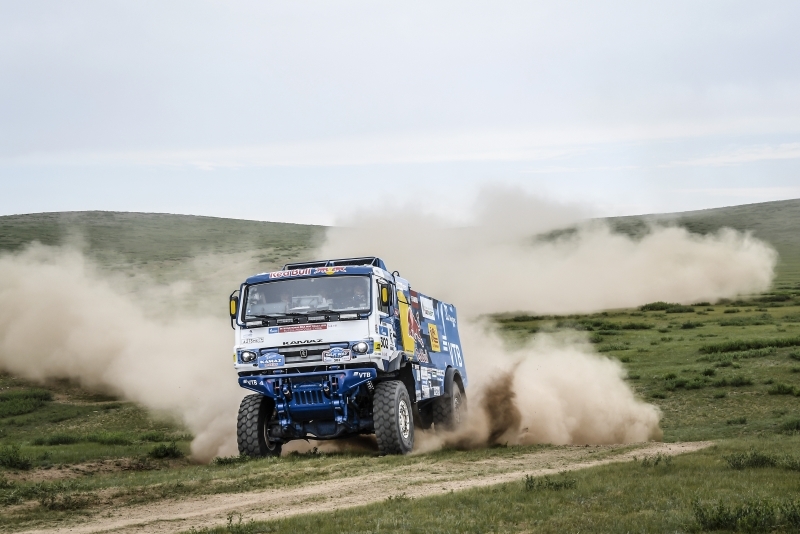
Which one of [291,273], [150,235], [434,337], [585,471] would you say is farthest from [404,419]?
[150,235]

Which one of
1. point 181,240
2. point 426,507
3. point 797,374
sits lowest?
point 797,374

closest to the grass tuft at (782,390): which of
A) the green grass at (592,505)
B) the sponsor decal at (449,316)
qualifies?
the sponsor decal at (449,316)

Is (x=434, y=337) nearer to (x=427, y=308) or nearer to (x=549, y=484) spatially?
(x=427, y=308)

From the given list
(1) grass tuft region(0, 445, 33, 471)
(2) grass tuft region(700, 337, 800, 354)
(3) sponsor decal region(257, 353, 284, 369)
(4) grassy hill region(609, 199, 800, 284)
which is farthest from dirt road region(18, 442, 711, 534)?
(4) grassy hill region(609, 199, 800, 284)

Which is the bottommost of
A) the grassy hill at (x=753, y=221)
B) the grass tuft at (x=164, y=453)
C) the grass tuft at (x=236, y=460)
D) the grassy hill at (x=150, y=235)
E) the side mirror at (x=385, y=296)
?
the grass tuft at (x=164, y=453)

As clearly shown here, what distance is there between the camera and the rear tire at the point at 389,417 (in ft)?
62.5

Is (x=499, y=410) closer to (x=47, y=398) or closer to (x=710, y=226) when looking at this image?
(x=47, y=398)

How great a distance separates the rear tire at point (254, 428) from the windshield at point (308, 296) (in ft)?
6.56

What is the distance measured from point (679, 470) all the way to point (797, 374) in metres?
20.6

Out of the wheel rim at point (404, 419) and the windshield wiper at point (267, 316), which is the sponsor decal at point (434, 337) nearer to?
the wheel rim at point (404, 419)

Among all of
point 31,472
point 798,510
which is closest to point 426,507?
point 798,510

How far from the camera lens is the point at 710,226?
14462 cm

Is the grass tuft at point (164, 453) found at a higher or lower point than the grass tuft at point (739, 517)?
lower

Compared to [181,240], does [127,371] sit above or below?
below
